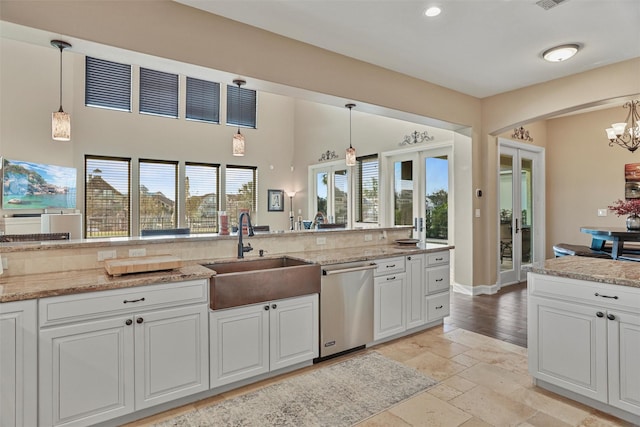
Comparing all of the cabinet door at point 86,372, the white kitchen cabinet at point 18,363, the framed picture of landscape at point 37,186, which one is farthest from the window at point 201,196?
the white kitchen cabinet at point 18,363

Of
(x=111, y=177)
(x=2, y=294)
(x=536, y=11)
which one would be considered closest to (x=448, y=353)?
(x=536, y=11)

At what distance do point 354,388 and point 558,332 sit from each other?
1.45 metres

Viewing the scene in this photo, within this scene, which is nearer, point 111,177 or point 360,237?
point 360,237

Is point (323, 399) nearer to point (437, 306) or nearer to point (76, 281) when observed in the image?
point (76, 281)

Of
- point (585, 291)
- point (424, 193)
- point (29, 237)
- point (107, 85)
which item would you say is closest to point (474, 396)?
point (585, 291)

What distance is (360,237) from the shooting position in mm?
4051

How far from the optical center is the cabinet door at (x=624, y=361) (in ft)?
6.66

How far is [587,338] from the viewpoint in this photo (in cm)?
222

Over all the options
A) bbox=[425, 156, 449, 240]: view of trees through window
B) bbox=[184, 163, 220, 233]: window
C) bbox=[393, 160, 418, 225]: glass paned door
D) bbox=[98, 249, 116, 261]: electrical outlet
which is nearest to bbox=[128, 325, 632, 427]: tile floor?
bbox=[98, 249, 116, 261]: electrical outlet

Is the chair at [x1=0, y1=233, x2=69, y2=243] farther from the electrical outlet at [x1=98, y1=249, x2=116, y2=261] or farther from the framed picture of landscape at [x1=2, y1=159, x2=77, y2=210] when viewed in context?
the framed picture of landscape at [x1=2, y1=159, x2=77, y2=210]

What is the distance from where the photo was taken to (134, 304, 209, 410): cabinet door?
211cm

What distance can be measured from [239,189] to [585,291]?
24.1 ft

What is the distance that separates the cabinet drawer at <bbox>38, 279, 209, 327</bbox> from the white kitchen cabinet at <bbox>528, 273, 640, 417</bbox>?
232 cm

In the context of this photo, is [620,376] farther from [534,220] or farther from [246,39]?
[534,220]
